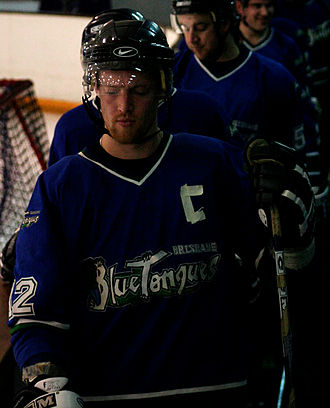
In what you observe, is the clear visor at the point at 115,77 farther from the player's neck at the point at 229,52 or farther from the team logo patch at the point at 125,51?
the player's neck at the point at 229,52

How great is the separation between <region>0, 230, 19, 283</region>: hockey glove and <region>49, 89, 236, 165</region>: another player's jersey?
0.28 metres

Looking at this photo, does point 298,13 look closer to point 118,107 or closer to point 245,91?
point 245,91

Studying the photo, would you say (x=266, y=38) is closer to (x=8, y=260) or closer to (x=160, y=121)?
(x=160, y=121)

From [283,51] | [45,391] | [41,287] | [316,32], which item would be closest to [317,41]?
[316,32]

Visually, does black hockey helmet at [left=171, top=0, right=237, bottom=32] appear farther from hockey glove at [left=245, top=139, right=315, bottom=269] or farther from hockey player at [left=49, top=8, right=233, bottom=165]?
hockey glove at [left=245, top=139, right=315, bottom=269]

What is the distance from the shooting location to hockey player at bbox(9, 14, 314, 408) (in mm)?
1396

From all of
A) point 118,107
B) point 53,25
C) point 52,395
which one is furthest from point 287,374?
point 53,25

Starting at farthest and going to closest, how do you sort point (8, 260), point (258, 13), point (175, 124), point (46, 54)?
point (46, 54) → point (258, 13) → point (175, 124) → point (8, 260)

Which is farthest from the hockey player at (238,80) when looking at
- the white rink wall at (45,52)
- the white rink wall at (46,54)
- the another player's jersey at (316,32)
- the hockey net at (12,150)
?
the white rink wall at (45,52)

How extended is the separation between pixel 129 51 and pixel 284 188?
0.46 m

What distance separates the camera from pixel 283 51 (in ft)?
11.1

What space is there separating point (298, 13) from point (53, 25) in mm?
2729

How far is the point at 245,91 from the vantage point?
2.54m

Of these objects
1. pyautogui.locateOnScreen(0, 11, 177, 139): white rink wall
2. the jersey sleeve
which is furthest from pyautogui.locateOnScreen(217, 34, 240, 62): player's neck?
pyautogui.locateOnScreen(0, 11, 177, 139): white rink wall
